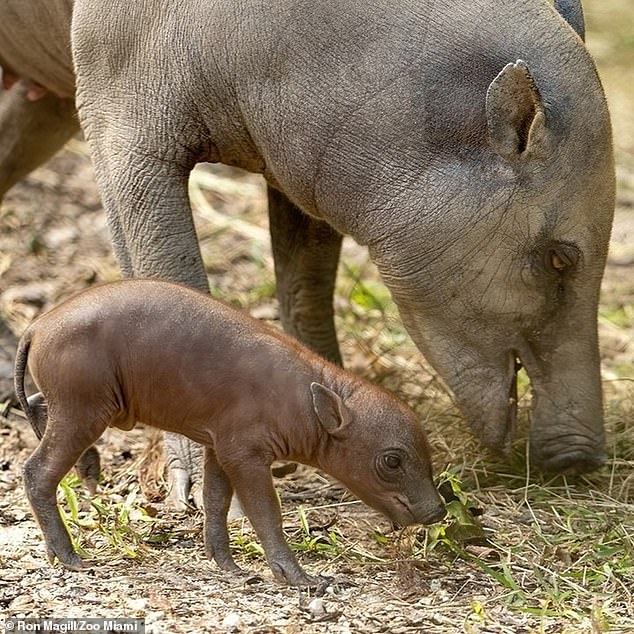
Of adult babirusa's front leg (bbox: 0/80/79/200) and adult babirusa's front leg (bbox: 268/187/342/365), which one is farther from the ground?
adult babirusa's front leg (bbox: 0/80/79/200)

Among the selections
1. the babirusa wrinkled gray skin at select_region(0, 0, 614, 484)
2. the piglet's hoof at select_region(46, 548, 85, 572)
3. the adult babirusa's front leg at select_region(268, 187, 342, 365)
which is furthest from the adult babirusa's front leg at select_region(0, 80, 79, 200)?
the piglet's hoof at select_region(46, 548, 85, 572)

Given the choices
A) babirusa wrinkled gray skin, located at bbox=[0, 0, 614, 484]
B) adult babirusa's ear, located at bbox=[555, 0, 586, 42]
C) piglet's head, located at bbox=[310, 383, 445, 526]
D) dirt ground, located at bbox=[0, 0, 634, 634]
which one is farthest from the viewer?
adult babirusa's ear, located at bbox=[555, 0, 586, 42]

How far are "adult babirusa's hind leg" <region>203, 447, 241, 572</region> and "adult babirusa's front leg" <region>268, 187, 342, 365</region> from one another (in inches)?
64.6

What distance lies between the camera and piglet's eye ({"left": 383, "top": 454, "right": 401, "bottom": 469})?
3.95 meters

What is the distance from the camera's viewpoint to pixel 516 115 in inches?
163

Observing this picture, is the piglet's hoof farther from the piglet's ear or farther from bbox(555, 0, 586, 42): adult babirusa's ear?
bbox(555, 0, 586, 42): adult babirusa's ear

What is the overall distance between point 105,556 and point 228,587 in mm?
421

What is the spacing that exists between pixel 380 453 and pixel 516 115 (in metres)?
1.03

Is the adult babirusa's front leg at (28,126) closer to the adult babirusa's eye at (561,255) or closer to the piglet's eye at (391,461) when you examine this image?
the adult babirusa's eye at (561,255)

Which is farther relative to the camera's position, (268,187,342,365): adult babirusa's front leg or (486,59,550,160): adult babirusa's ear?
(268,187,342,365): adult babirusa's front leg

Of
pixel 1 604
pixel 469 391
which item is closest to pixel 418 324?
pixel 469 391

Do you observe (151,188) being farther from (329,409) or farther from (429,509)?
(429,509)

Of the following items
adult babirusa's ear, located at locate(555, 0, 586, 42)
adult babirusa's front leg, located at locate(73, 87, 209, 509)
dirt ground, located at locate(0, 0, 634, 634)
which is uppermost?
adult babirusa's ear, located at locate(555, 0, 586, 42)

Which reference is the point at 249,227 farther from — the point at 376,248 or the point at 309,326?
the point at 376,248
